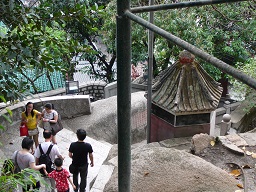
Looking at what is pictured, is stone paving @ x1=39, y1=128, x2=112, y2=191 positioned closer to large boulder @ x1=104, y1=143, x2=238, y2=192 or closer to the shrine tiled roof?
the shrine tiled roof

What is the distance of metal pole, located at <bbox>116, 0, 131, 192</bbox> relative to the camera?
1842 millimetres

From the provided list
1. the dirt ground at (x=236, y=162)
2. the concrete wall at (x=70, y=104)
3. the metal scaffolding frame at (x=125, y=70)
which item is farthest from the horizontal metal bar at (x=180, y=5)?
the concrete wall at (x=70, y=104)

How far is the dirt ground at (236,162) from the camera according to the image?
5474mm

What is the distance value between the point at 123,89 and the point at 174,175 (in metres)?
3.37

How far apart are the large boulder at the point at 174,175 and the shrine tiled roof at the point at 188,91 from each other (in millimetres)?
2675

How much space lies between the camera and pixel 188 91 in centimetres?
809

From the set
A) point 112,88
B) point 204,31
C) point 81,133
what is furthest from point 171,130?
point 112,88

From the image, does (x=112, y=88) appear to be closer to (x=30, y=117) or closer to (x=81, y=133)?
(x=30, y=117)

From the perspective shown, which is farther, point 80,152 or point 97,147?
point 97,147

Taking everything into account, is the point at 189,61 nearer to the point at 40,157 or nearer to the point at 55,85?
the point at 40,157

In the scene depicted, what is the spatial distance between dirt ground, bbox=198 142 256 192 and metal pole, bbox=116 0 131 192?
3.62 meters

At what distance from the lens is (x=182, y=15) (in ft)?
34.3

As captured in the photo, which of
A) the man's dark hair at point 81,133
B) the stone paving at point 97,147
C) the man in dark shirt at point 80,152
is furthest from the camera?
the stone paving at point 97,147

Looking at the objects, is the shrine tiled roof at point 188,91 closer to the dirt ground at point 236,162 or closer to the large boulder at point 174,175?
the dirt ground at point 236,162
